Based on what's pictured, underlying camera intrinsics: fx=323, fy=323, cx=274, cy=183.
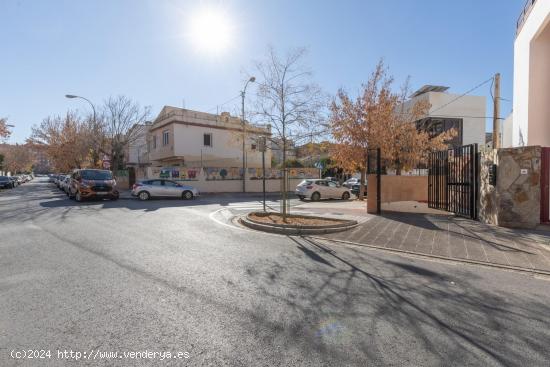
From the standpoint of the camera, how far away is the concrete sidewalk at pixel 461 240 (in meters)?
6.36

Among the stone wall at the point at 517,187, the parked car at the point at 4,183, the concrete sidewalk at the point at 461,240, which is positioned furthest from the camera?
the parked car at the point at 4,183

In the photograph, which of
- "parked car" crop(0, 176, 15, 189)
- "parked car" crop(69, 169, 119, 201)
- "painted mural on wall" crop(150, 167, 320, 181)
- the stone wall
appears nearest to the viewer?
the stone wall

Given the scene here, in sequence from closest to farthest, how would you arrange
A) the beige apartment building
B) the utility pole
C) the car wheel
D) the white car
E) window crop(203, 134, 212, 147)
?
the beige apartment building, the utility pole, the car wheel, the white car, window crop(203, 134, 212, 147)

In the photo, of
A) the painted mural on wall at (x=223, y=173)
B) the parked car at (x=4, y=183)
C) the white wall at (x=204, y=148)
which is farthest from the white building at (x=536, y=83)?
the parked car at (x=4, y=183)

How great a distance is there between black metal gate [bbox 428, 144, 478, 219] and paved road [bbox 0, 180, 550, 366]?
18.9 ft

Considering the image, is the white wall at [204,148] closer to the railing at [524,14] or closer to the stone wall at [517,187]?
the railing at [524,14]

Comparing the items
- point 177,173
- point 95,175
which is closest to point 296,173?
point 177,173

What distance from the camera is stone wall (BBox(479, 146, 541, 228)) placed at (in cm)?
883

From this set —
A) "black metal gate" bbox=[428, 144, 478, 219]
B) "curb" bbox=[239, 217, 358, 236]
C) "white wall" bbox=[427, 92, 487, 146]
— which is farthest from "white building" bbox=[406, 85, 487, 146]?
"curb" bbox=[239, 217, 358, 236]

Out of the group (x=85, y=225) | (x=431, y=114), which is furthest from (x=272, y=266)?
(x=431, y=114)

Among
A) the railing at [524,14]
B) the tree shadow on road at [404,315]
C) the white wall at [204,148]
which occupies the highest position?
the railing at [524,14]

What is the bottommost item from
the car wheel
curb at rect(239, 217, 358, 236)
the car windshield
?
curb at rect(239, 217, 358, 236)

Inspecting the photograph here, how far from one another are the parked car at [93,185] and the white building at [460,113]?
3219 centimetres

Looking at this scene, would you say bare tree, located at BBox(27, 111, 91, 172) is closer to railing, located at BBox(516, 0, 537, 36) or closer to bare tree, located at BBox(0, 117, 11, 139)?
bare tree, located at BBox(0, 117, 11, 139)
